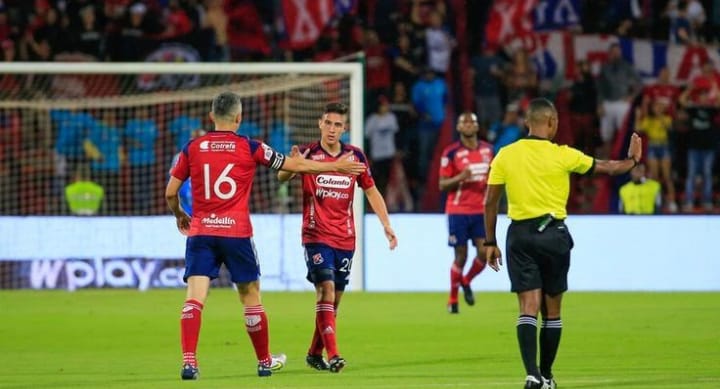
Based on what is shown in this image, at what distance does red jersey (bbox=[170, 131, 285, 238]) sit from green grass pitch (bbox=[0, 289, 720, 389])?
3.54ft

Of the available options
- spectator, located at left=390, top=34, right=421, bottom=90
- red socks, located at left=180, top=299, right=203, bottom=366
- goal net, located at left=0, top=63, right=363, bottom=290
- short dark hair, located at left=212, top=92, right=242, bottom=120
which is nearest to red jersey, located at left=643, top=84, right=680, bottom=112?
spectator, located at left=390, top=34, right=421, bottom=90

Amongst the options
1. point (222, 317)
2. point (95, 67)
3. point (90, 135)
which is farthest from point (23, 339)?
point (90, 135)

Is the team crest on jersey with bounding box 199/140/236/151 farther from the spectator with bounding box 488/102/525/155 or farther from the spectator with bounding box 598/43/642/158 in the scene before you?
the spectator with bounding box 598/43/642/158

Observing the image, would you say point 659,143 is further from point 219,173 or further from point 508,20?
point 219,173

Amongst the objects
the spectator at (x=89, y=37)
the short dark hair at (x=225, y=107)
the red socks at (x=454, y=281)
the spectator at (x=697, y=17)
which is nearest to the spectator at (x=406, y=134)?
the spectator at (x=89, y=37)

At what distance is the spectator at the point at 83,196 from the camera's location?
78.1 ft

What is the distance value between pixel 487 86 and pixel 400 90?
147cm

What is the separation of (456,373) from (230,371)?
5.47ft

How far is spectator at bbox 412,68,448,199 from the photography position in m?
24.9

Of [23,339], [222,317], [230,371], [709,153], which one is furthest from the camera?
[709,153]

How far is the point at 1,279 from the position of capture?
75.0 feet

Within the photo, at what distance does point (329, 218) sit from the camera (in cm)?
1163

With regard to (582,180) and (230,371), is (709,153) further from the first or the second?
(230,371)


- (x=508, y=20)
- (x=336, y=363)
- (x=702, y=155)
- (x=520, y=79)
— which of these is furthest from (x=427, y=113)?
(x=336, y=363)
